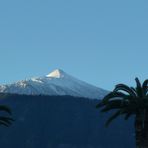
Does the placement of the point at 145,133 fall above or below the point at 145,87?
below

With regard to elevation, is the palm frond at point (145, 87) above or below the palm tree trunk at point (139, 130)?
above

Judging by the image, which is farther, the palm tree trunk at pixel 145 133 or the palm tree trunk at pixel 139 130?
the palm tree trunk at pixel 145 133

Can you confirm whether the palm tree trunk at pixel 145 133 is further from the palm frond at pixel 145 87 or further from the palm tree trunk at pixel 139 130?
the palm frond at pixel 145 87

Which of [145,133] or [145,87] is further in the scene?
[145,87]

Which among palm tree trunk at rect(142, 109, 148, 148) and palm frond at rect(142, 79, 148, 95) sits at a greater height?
palm frond at rect(142, 79, 148, 95)

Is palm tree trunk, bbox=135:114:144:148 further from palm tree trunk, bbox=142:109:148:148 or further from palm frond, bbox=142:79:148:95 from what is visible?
palm frond, bbox=142:79:148:95

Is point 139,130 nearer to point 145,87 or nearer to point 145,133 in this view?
point 145,133

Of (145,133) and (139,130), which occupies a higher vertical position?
(139,130)

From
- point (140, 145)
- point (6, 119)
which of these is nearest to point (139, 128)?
point (140, 145)

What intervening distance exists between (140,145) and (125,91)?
6301 mm

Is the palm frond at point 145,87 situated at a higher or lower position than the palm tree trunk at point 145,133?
higher

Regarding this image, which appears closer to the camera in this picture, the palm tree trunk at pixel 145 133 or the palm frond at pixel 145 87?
the palm tree trunk at pixel 145 133

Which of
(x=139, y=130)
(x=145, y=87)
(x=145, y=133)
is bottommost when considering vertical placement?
Result: (x=145, y=133)

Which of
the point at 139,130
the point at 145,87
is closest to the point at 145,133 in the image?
the point at 139,130
